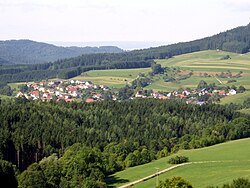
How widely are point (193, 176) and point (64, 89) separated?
135 metres

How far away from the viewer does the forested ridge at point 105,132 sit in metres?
74.1

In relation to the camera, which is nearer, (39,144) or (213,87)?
(39,144)

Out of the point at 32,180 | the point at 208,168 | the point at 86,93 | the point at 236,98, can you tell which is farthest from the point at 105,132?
the point at 86,93

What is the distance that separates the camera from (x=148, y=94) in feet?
571

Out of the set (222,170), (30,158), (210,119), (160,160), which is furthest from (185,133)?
(222,170)

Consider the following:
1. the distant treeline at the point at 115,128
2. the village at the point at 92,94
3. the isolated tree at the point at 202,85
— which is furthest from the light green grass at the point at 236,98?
the distant treeline at the point at 115,128

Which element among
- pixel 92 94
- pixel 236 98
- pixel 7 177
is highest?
pixel 7 177

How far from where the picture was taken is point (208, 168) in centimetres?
6519

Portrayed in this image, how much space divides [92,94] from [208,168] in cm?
11640

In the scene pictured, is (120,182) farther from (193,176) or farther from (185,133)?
(185,133)

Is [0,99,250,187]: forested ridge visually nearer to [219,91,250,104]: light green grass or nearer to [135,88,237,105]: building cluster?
[219,91,250,104]: light green grass

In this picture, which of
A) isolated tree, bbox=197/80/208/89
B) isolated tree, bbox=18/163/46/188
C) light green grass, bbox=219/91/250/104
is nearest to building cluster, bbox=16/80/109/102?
isolated tree, bbox=197/80/208/89

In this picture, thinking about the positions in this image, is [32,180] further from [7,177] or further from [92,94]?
[92,94]

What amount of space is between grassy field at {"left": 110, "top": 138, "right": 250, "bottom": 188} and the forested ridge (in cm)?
402
